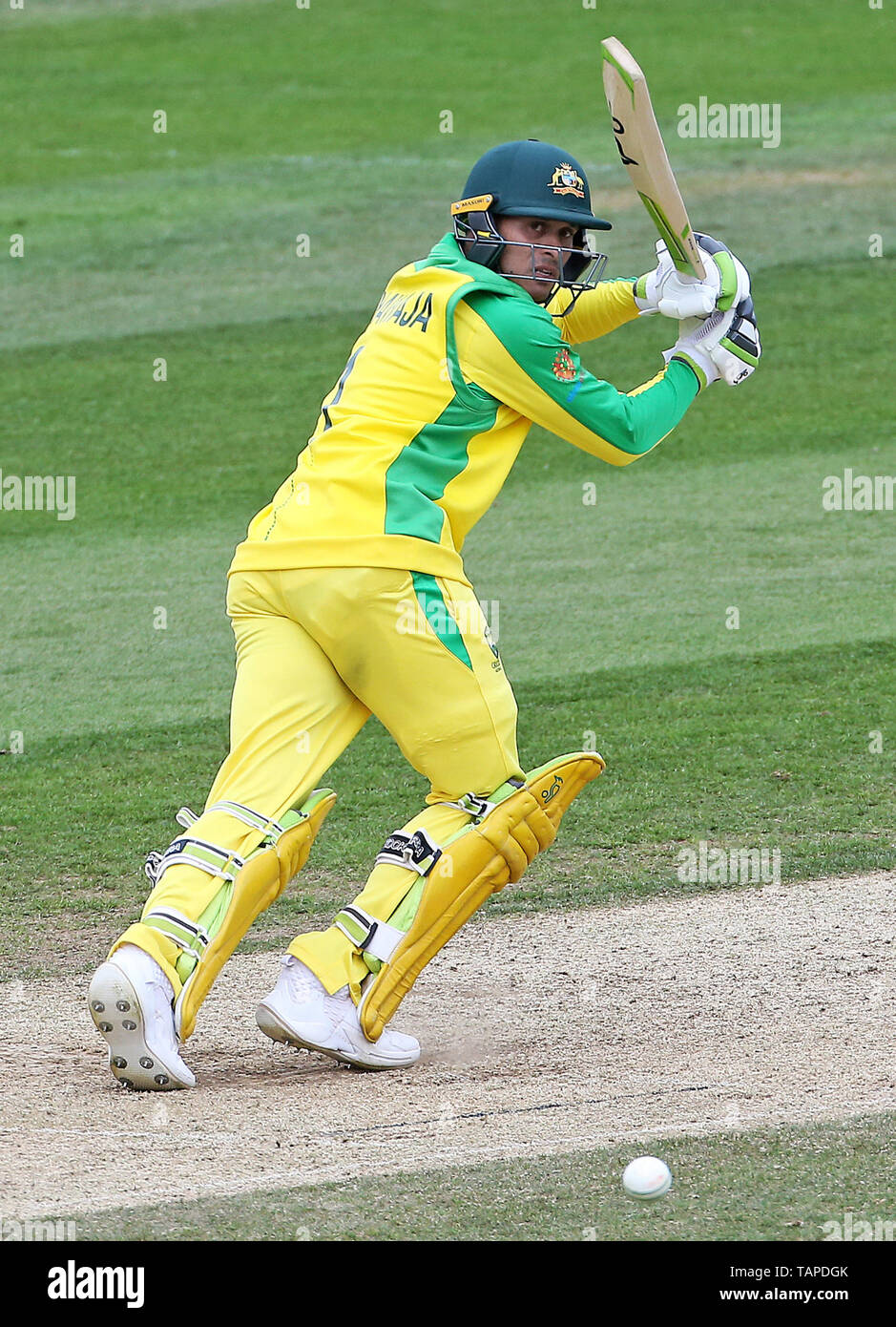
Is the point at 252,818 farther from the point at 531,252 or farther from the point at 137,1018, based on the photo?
the point at 531,252

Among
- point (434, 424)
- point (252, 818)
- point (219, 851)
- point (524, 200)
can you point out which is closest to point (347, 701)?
point (252, 818)

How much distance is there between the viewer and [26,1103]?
453 centimetres

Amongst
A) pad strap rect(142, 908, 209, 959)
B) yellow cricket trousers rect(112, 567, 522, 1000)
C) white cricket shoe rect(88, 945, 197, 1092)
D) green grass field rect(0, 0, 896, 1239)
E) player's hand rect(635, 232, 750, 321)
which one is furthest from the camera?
green grass field rect(0, 0, 896, 1239)

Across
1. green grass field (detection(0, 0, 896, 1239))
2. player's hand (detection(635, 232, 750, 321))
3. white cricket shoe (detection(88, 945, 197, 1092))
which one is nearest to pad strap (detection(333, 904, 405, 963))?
white cricket shoe (detection(88, 945, 197, 1092))

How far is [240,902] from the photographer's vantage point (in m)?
4.55

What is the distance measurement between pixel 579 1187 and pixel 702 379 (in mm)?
2179

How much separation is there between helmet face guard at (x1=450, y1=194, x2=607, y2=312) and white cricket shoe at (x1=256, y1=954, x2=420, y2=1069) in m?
1.84

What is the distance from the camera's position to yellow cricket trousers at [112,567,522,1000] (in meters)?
4.59

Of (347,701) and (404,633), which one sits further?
(347,701)

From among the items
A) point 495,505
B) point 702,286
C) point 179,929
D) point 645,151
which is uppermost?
point 645,151

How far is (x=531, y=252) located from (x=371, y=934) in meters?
1.76

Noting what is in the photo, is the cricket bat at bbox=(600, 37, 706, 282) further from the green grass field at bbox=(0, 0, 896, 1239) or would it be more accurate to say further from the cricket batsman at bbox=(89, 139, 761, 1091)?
the green grass field at bbox=(0, 0, 896, 1239)

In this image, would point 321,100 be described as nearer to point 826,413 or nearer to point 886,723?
point 826,413

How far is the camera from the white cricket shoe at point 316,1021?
4672mm
